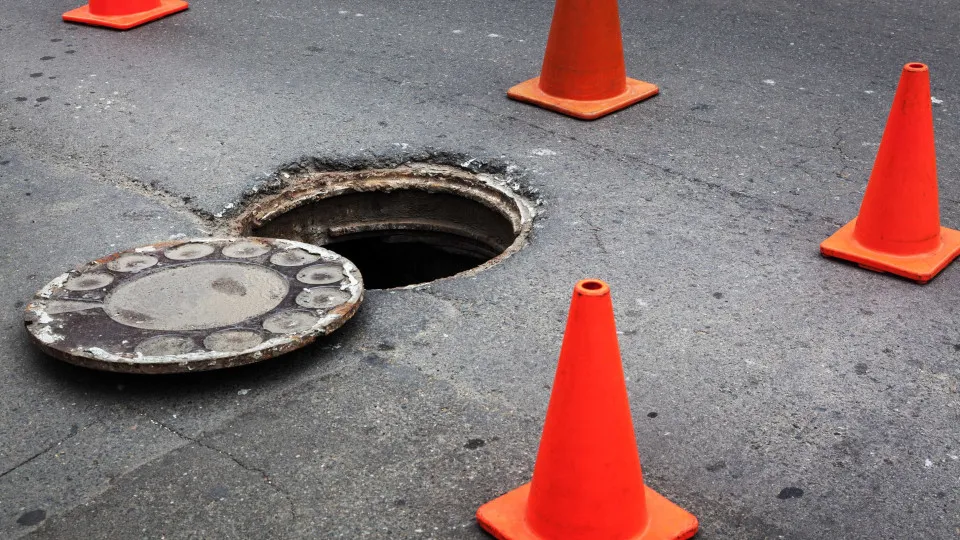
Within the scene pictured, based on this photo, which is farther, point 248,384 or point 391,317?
point 391,317

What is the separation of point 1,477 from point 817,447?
7.18 feet

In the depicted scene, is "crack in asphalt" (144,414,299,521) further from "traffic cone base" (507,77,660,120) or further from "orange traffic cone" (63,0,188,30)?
"orange traffic cone" (63,0,188,30)

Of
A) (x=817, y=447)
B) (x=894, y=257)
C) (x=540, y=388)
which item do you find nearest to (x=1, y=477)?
(x=540, y=388)

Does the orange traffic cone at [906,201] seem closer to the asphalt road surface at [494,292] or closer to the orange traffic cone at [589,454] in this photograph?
the asphalt road surface at [494,292]

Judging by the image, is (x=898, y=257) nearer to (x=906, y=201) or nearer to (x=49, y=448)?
(x=906, y=201)

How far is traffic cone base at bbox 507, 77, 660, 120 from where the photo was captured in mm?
5133

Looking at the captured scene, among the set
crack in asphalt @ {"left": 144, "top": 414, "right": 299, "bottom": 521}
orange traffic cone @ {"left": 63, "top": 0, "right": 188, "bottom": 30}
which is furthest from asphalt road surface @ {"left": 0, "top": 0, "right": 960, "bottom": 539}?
orange traffic cone @ {"left": 63, "top": 0, "right": 188, "bottom": 30}

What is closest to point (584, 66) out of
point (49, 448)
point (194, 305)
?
point (194, 305)

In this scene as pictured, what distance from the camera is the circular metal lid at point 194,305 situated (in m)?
3.14

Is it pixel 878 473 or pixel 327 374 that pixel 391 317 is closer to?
pixel 327 374

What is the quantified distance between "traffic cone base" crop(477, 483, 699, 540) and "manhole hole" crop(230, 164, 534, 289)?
1.85 m

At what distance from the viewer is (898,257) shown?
3.75 metres

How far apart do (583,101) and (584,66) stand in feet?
0.59

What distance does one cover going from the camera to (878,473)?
2713 mm
